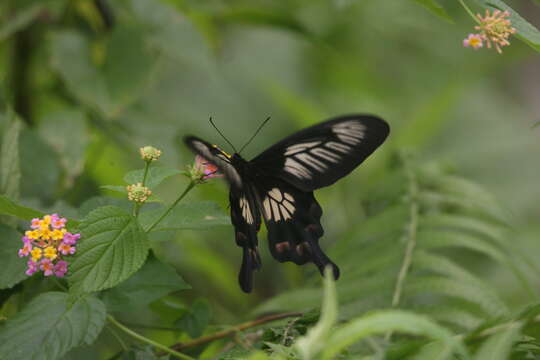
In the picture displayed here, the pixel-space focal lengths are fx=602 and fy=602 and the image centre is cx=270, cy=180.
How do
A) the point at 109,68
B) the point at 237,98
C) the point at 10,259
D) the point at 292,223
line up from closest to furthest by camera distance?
1. the point at 10,259
2. the point at 292,223
3. the point at 109,68
4. the point at 237,98

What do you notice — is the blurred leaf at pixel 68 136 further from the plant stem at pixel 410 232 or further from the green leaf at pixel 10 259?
the plant stem at pixel 410 232

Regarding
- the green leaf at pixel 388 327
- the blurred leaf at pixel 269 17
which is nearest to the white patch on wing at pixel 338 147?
the green leaf at pixel 388 327

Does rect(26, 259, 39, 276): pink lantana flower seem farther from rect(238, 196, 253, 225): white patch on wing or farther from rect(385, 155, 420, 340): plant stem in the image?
rect(385, 155, 420, 340): plant stem

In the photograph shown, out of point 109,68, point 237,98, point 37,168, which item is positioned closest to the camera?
point 37,168

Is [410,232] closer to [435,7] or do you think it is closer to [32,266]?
[435,7]

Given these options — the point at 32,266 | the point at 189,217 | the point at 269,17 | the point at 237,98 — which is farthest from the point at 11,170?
the point at 237,98

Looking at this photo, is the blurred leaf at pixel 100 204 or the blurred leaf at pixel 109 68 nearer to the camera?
the blurred leaf at pixel 100 204

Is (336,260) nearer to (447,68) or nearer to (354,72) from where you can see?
(354,72)
